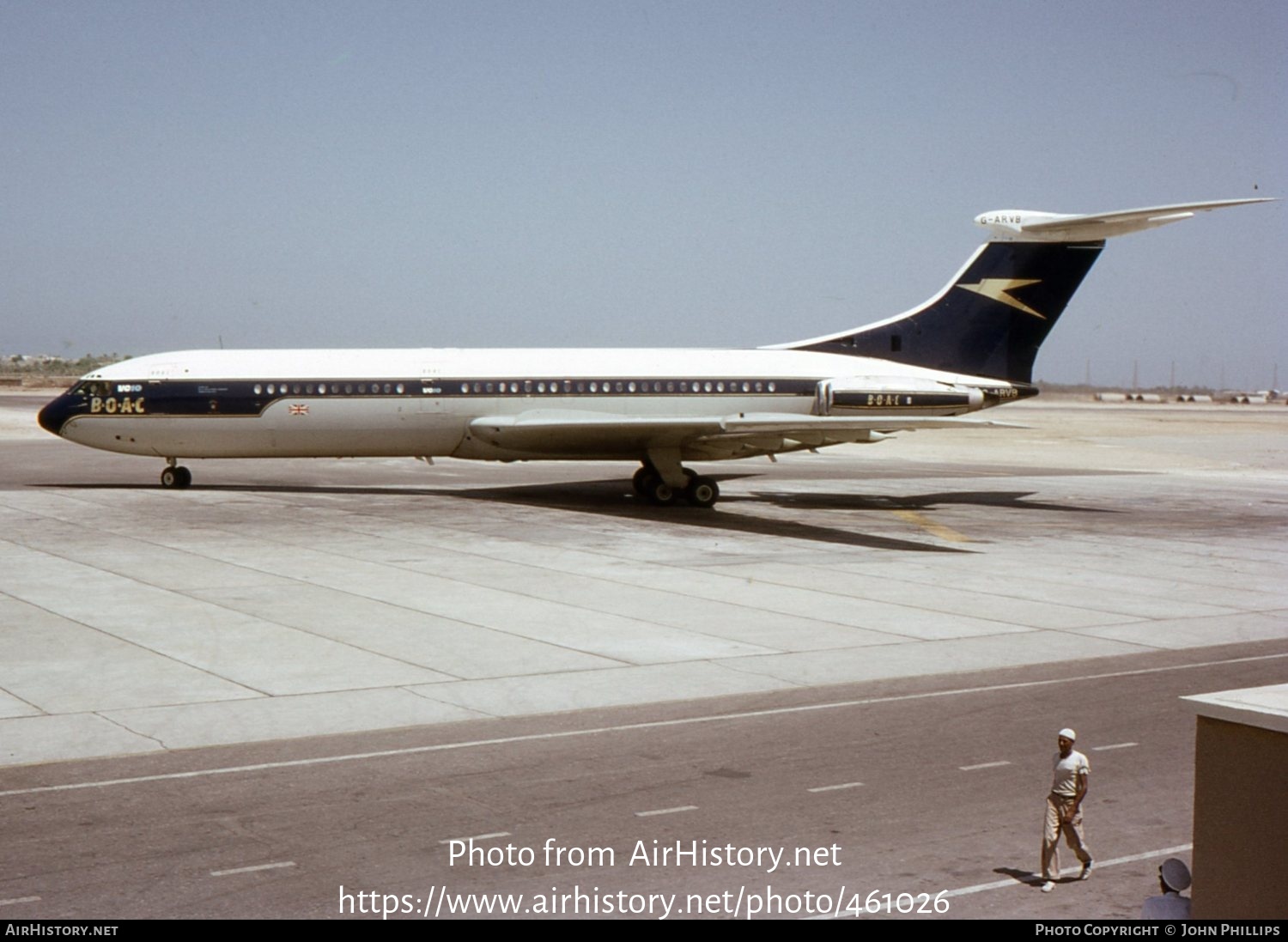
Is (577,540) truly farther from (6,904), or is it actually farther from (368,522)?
(6,904)

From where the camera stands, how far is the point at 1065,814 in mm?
8188

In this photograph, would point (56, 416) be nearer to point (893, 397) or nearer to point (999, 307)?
point (893, 397)

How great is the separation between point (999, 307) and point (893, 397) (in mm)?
4488

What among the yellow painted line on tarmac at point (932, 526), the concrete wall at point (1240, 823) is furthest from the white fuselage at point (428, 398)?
the concrete wall at point (1240, 823)

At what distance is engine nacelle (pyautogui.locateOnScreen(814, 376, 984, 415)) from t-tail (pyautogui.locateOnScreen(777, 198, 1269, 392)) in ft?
7.21

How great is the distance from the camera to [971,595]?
64.2 ft

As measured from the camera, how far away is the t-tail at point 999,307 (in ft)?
107

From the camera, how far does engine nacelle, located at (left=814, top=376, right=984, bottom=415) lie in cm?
3066

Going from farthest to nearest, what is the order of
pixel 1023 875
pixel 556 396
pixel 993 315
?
pixel 993 315
pixel 556 396
pixel 1023 875

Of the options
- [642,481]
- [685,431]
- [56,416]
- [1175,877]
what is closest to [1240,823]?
[1175,877]

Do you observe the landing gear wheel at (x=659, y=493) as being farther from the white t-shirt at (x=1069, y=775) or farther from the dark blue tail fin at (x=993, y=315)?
the white t-shirt at (x=1069, y=775)

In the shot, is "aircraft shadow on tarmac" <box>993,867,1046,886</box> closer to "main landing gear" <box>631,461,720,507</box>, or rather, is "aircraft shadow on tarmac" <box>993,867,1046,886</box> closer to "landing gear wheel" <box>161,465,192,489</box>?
"main landing gear" <box>631,461,720,507</box>
